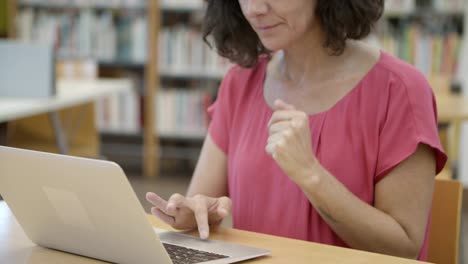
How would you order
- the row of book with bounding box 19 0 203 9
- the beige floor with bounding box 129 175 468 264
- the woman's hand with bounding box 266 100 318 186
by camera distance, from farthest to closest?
the row of book with bounding box 19 0 203 9 < the beige floor with bounding box 129 175 468 264 < the woman's hand with bounding box 266 100 318 186

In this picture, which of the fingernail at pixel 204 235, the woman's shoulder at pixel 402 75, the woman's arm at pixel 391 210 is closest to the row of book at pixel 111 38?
the woman's shoulder at pixel 402 75

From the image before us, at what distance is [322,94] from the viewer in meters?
1.56

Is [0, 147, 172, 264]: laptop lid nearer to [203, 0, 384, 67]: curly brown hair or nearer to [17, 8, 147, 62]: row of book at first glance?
[203, 0, 384, 67]: curly brown hair

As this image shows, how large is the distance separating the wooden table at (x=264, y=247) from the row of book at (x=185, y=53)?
3630mm

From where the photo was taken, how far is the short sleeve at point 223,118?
5.52ft

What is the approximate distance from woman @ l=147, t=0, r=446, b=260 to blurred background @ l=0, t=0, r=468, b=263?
8.16 feet

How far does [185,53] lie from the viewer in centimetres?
497

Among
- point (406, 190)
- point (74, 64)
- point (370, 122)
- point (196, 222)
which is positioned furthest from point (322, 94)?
point (74, 64)

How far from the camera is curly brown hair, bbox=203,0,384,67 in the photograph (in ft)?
5.03

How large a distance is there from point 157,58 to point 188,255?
391 centimetres

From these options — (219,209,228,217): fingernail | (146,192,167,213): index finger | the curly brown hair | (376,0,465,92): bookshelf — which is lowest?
(376,0,465,92): bookshelf

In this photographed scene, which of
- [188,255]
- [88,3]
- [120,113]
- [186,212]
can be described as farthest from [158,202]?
[88,3]

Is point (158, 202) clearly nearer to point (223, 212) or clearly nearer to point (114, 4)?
point (223, 212)

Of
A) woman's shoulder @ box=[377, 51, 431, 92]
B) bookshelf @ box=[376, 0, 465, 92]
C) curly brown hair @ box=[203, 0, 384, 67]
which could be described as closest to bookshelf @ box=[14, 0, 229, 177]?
bookshelf @ box=[376, 0, 465, 92]
